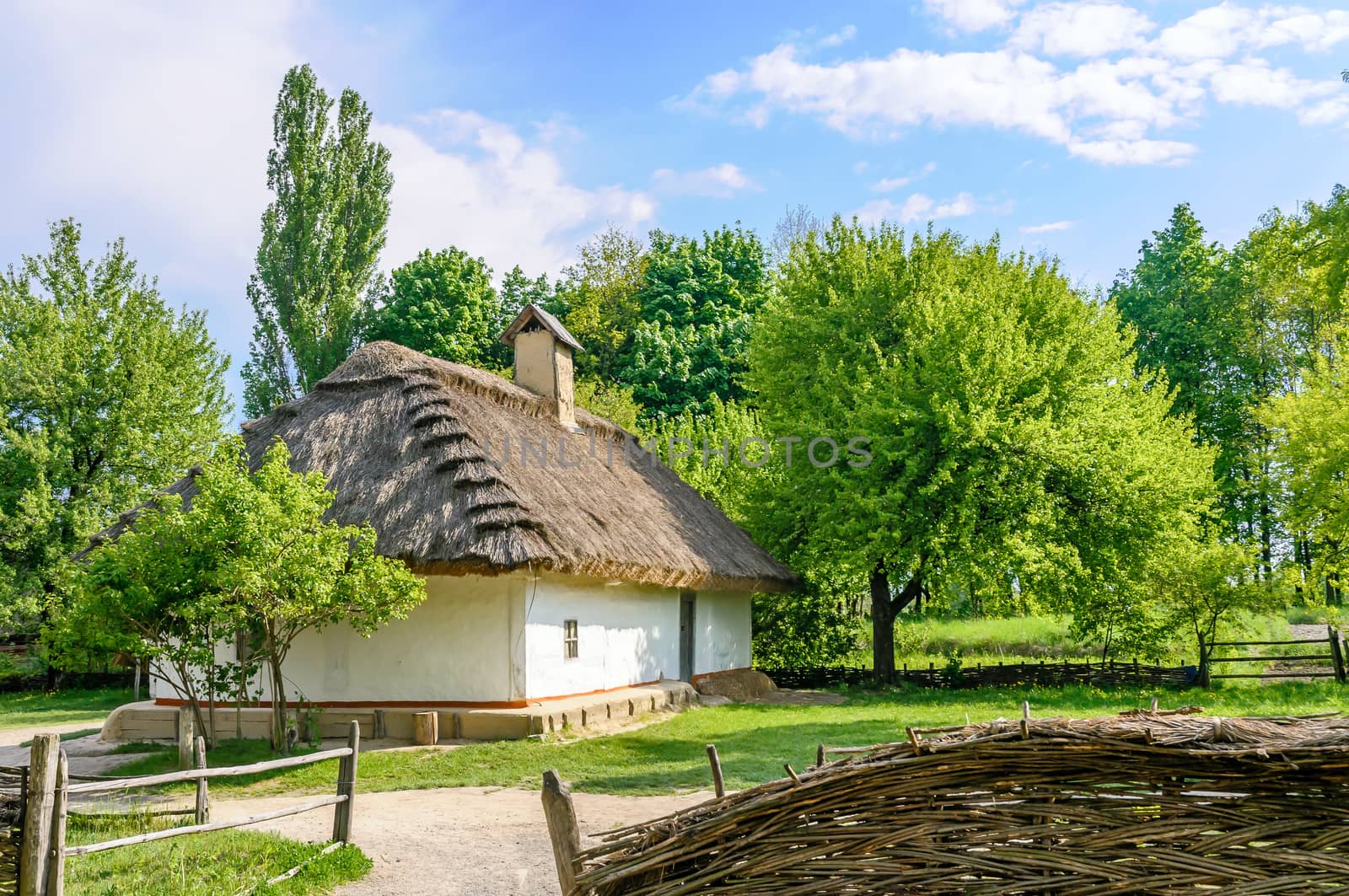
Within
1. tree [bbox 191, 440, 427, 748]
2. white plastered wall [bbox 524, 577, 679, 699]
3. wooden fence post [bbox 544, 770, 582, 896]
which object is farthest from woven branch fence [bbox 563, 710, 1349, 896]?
white plastered wall [bbox 524, 577, 679, 699]

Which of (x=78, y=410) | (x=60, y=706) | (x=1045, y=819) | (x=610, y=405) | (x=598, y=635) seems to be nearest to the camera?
(x=1045, y=819)

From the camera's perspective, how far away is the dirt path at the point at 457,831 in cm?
715

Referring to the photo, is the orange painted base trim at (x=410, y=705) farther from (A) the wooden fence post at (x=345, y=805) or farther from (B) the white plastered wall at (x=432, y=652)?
(A) the wooden fence post at (x=345, y=805)

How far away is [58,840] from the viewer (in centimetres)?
610

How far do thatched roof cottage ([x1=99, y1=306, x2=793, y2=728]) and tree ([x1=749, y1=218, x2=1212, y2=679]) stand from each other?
3.09 meters

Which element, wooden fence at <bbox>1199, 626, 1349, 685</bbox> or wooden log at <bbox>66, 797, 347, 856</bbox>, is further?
wooden fence at <bbox>1199, 626, 1349, 685</bbox>

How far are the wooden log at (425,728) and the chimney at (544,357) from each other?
27.1ft

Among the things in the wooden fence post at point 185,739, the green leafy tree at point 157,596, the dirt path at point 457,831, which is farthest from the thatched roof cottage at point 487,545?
the dirt path at point 457,831

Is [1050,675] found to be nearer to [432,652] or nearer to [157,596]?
[432,652]

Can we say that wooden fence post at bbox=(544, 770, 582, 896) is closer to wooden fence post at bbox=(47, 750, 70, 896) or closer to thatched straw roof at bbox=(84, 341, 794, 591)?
wooden fence post at bbox=(47, 750, 70, 896)

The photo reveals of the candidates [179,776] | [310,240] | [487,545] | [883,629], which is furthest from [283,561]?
[310,240]

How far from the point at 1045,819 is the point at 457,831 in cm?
757

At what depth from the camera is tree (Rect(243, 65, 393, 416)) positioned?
3306 centimetres

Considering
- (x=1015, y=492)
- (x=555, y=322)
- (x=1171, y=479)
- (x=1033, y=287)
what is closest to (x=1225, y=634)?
(x=1171, y=479)
